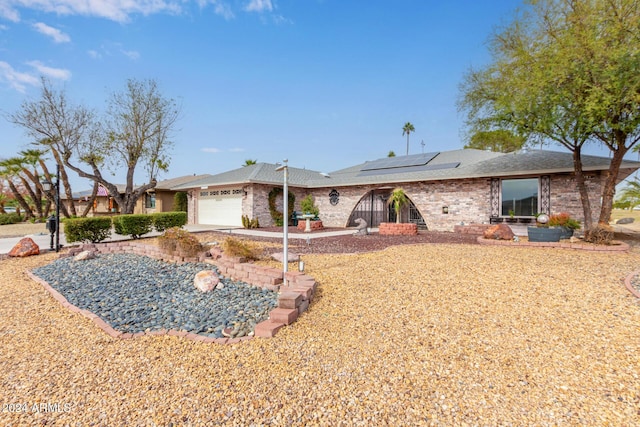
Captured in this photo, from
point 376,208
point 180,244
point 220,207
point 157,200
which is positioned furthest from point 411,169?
point 157,200

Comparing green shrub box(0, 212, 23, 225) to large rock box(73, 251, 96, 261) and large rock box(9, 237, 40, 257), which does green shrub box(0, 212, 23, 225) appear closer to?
large rock box(9, 237, 40, 257)

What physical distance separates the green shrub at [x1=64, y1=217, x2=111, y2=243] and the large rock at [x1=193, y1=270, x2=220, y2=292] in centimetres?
695

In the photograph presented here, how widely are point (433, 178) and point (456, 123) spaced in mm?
2666

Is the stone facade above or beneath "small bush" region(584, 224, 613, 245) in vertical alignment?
above

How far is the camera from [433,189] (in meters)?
14.5

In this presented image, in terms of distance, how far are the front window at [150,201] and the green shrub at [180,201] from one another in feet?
15.0

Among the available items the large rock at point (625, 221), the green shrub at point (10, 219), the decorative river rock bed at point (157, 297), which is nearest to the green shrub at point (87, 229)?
the decorative river rock bed at point (157, 297)

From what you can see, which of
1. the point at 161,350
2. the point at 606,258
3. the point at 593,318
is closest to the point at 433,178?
the point at 606,258

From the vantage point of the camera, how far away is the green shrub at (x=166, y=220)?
11648 mm

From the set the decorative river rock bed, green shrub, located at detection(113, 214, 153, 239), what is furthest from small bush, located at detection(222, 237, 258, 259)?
green shrub, located at detection(113, 214, 153, 239)

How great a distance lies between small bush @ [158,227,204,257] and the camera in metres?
7.13

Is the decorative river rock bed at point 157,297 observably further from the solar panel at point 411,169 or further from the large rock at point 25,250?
the solar panel at point 411,169

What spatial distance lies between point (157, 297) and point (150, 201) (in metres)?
23.0

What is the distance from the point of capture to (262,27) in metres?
10.4
